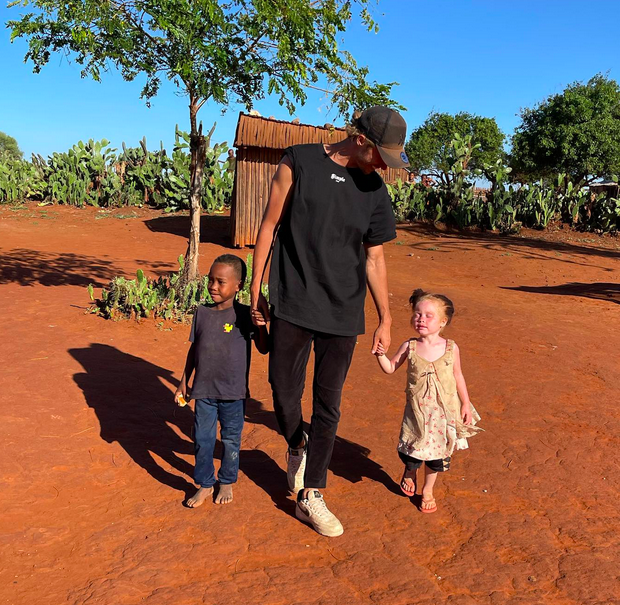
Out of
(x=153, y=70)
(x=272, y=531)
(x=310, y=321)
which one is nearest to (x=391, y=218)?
(x=310, y=321)

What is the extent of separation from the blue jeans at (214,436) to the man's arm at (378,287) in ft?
2.54

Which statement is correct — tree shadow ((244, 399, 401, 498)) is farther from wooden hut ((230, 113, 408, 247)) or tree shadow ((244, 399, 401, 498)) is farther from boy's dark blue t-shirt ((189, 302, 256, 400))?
wooden hut ((230, 113, 408, 247))

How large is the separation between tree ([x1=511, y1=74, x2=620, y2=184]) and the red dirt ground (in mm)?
24512

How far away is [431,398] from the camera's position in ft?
10.6

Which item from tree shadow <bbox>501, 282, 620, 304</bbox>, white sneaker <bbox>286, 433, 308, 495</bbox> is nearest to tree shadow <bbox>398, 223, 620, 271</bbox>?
tree shadow <bbox>501, 282, 620, 304</bbox>

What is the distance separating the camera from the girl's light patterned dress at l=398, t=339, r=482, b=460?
10.5ft

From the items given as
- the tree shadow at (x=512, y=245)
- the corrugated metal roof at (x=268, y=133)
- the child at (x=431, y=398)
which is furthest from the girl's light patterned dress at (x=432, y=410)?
the tree shadow at (x=512, y=245)

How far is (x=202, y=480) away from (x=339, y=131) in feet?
38.9

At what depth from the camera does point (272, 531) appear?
117 inches

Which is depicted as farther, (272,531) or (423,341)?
(423,341)

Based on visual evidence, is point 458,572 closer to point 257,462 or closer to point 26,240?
point 257,462

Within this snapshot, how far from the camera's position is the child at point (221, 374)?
3.14m

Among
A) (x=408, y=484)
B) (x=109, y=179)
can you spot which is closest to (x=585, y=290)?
(x=408, y=484)

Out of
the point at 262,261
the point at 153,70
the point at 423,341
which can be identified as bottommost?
the point at 423,341
